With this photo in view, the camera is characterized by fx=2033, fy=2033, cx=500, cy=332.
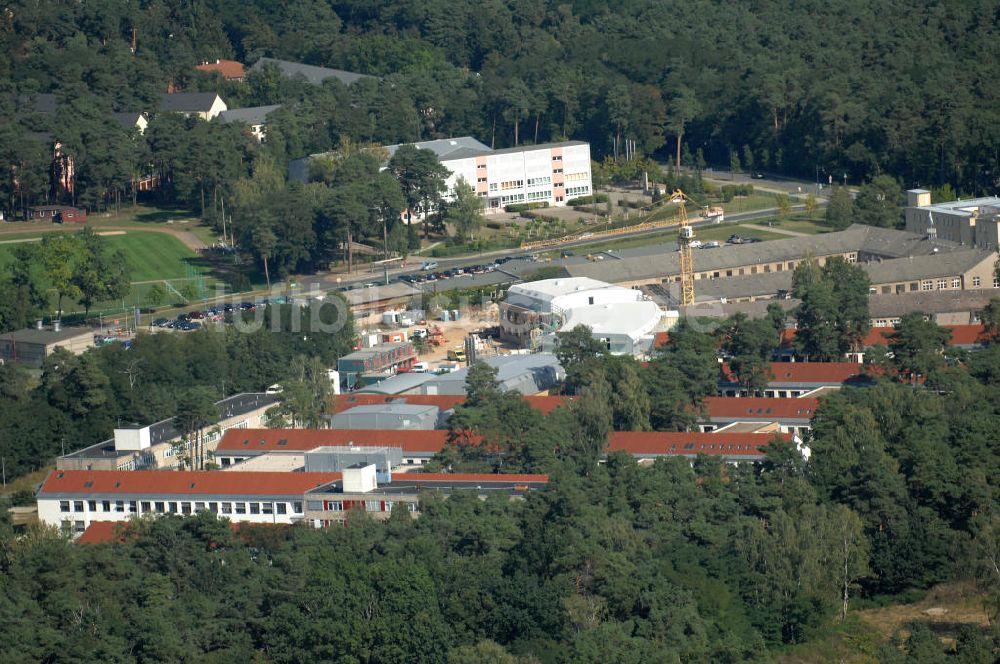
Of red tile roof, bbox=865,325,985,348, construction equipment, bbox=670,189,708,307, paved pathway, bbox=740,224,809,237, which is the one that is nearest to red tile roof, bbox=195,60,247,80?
paved pathway, bbox=740,224,809,237

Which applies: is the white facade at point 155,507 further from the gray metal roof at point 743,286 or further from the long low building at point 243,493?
the gray metal roof at point 743,286

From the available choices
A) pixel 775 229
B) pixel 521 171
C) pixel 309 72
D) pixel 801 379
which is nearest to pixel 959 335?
pixel 801 379

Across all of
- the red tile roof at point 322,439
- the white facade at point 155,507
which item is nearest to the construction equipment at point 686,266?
the red tile roof at point 322,439

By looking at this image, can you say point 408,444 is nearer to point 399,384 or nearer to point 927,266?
point 399,384

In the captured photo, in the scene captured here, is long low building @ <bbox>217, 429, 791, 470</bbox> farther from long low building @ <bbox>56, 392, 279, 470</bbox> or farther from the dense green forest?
the dense green forest

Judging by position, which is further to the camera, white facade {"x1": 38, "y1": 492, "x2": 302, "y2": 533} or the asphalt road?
the asphalt road

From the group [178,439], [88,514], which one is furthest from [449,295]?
[88,514]
